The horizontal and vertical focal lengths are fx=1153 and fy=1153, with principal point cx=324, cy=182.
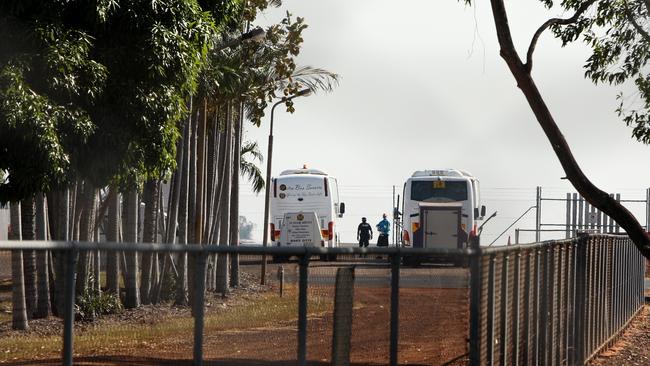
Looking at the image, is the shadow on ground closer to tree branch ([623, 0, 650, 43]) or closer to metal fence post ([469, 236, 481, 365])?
metal fence post ([469, 236, 481, 365])

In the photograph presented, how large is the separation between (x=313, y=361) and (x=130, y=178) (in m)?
9.79

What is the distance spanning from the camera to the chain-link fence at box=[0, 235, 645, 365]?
6.57 meters

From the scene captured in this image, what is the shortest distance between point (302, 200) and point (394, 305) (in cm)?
3697

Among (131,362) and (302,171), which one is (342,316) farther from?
(302,171)

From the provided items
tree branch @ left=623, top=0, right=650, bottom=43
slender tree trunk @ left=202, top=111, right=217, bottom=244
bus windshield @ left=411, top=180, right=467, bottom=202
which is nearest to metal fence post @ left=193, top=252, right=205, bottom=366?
tree branch @ left=623, top=0, right=650, bottom=43

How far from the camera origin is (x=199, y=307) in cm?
734

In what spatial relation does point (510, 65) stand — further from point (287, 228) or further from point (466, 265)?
point (287, 228)

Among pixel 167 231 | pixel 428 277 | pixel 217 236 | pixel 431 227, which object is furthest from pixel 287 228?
pixel 428 277

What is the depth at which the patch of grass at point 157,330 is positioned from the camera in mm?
6332

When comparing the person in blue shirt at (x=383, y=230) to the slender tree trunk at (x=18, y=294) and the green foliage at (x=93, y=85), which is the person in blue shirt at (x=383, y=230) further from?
the slender tree trunk at (x=18, y=294)

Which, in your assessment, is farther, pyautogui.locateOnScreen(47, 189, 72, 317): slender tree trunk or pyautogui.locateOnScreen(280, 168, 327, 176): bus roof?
pyautogui.locateOnScreen(280, 168, 327, 176): bus roof

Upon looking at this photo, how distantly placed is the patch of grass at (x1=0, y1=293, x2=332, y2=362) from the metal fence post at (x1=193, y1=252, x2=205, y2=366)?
52mm

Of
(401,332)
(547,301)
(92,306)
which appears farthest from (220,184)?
(92,306)

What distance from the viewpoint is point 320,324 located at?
27.9 ft
